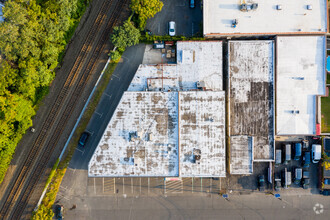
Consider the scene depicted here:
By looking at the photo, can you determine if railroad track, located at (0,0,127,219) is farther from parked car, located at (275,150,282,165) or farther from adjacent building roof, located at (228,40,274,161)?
parked car, located at (275,150,282,165)

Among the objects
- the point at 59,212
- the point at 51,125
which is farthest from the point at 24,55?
the point at 59,212

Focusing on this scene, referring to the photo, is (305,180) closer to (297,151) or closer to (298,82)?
(297,151)

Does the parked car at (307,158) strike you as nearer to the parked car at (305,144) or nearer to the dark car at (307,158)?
the dark car at (307,158)

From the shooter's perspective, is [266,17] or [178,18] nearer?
[266,17]

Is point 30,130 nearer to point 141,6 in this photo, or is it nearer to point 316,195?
point 141,6

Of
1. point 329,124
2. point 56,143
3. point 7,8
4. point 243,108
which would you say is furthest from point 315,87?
point 7,8

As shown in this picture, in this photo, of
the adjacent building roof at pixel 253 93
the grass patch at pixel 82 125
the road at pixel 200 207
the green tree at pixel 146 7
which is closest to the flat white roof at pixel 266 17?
the adjacent building roof at pixel 253 93

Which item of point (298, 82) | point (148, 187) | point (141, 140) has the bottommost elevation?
point (148, 187)
